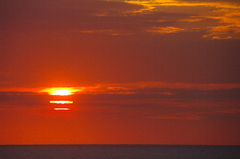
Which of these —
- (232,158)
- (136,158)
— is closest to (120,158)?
(136,158)

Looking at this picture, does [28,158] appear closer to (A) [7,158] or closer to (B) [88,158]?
(A) [7,158]

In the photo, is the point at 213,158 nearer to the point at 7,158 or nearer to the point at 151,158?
the point at 151,158

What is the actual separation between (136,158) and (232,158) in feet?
60.0

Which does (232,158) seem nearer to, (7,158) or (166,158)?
(166,158)

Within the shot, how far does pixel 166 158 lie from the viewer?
9994cm

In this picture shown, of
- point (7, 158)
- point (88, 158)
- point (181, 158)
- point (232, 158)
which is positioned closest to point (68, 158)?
point (88, 158)

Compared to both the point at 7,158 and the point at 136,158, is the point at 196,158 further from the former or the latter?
the point at 7,158

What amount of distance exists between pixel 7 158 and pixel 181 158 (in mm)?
32611

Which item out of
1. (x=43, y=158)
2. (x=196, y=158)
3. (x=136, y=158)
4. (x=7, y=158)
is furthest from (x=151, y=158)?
(x=7, y=158)

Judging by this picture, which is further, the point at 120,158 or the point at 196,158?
the point at 196,158

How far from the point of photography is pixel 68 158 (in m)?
97.0

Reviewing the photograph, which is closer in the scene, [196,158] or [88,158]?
[88,158]

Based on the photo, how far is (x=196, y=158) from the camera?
103062 mm

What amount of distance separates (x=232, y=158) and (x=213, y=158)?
3717 millimetres
